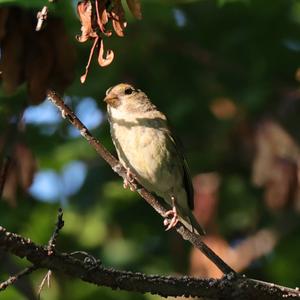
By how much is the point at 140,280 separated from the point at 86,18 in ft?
3.21

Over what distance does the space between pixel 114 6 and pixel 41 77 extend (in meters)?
0.34

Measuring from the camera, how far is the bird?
576cm

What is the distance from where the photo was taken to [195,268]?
6508 millimetres

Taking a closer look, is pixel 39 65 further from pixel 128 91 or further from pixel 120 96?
pixel 128 91

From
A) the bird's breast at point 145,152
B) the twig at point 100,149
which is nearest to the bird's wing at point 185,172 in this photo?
the bird's breast at point 145,152

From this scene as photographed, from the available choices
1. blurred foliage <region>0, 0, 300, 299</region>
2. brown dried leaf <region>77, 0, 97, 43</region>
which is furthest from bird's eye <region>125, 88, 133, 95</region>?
brown dried leaf <region>77, 0, 97, 43</region>

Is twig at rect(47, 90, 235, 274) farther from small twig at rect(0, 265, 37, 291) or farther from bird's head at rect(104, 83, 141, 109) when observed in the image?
bird's head at rect(104, 83, 141, 109)

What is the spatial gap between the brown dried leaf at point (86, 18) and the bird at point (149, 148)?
8.99 feet

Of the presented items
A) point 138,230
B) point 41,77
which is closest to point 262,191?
point 138,230

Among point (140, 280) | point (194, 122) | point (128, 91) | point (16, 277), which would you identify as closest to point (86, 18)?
point (16, 277)

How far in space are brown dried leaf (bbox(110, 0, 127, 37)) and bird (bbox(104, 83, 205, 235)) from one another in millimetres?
2752

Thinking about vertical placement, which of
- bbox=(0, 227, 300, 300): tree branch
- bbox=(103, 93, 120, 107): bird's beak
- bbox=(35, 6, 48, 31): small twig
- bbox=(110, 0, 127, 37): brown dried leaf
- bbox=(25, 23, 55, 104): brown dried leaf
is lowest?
bbox=(103, 93, 120, 107): bird's beak

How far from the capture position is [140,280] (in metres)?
3.35

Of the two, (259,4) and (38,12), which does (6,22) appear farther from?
(259,4)
